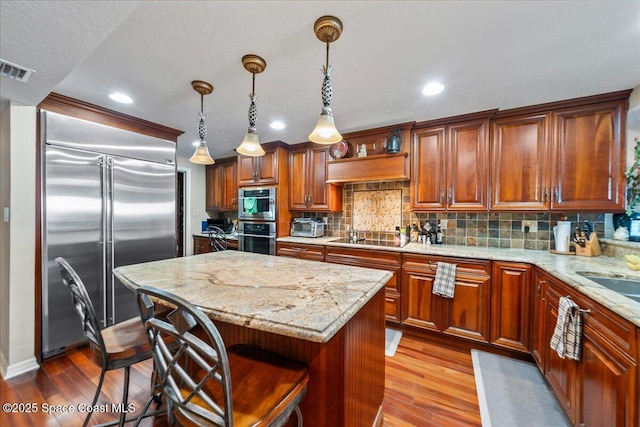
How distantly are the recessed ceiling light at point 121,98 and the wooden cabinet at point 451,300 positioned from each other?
3.06 meters

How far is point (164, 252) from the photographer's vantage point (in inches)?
113

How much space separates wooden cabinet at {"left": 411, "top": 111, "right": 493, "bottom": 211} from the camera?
101 inches

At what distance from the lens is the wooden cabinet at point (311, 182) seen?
3.44m

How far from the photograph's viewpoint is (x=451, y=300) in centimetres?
240

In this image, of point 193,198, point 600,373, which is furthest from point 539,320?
point 193,198

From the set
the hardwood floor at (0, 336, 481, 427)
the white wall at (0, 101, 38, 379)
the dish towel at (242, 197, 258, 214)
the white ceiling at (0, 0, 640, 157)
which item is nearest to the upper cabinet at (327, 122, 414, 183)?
the white ceiling at (0, 0, 640, 157)

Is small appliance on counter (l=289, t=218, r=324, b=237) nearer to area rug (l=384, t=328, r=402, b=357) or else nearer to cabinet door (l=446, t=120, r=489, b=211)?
area rug (l=384, t=328, r=402, b=357)

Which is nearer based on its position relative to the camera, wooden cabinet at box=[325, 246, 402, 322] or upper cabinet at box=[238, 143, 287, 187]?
wooden cabinet at box=[325, 246, 402, 322]

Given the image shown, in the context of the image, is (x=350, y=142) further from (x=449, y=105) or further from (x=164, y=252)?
(x=164, y=252)

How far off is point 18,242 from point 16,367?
37.9 inches

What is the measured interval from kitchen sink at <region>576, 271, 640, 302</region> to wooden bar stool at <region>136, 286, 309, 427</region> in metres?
2.00

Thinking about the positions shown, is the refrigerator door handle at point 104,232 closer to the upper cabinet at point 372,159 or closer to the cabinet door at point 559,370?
the upper cabinet at point 372,159

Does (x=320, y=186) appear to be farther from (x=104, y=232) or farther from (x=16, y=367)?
(x=16, y=367)

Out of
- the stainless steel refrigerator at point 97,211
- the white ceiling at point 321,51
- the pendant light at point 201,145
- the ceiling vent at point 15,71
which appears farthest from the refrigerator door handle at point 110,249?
the pendant light at point 201,145
